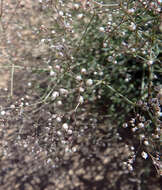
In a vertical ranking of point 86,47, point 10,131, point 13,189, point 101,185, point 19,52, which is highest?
point 86,47

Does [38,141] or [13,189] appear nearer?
[38,141]

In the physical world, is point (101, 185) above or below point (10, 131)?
below

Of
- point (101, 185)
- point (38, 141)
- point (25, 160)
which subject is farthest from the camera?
point (25, 160)

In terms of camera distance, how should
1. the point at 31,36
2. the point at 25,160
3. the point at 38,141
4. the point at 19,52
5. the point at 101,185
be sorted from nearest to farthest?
the point at 38,141 < the point at 101,185 < the point at 25,160 < the point at 19,52 < the point at 31,36

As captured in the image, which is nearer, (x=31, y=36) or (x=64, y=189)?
(x=64, y=189)

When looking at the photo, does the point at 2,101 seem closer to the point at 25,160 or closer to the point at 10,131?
the point at 10,131

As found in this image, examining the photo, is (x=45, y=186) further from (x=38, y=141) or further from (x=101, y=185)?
(x=38, y=141)

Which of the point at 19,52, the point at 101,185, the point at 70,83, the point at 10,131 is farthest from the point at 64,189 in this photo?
the point at 19,52

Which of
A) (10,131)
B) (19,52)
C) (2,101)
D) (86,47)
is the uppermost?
(86,47)

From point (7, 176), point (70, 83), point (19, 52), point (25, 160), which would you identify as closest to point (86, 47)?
point (70, 83)
